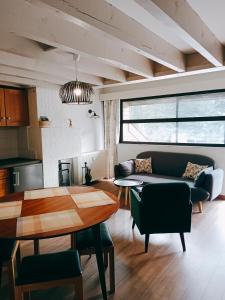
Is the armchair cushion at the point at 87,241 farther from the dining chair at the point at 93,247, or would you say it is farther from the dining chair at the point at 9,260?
the dining chair at the point at 9,260

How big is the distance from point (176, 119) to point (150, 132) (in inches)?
28.1

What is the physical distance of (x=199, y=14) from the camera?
2.23 meters

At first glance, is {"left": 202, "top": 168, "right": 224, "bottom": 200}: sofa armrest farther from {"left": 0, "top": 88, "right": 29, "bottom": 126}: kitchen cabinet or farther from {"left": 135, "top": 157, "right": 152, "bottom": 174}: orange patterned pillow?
{"left": 0, "top": 88, "right": 29, "bottom": 126}: kitchen cabinet

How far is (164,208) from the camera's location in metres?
2.52

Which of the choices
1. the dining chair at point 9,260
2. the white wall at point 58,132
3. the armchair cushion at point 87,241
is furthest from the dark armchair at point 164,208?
the white wall at point 58,132

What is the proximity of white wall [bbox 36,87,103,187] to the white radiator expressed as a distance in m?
0.23

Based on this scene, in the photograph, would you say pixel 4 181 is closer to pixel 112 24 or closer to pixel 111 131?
pixel 111 131

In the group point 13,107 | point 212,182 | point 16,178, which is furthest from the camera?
point 13,107

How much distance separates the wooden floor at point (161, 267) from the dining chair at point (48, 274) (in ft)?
1.63

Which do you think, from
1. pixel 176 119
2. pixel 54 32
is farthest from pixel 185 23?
pixel 176 119

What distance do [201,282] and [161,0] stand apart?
93.6 inches

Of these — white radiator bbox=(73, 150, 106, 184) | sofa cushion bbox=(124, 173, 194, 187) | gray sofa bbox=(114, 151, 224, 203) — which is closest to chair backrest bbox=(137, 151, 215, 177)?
gray sofa bbox=(114, 151, 224, 203)

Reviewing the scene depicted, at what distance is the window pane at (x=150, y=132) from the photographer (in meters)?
5.02

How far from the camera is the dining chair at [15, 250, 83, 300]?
4.96ft
